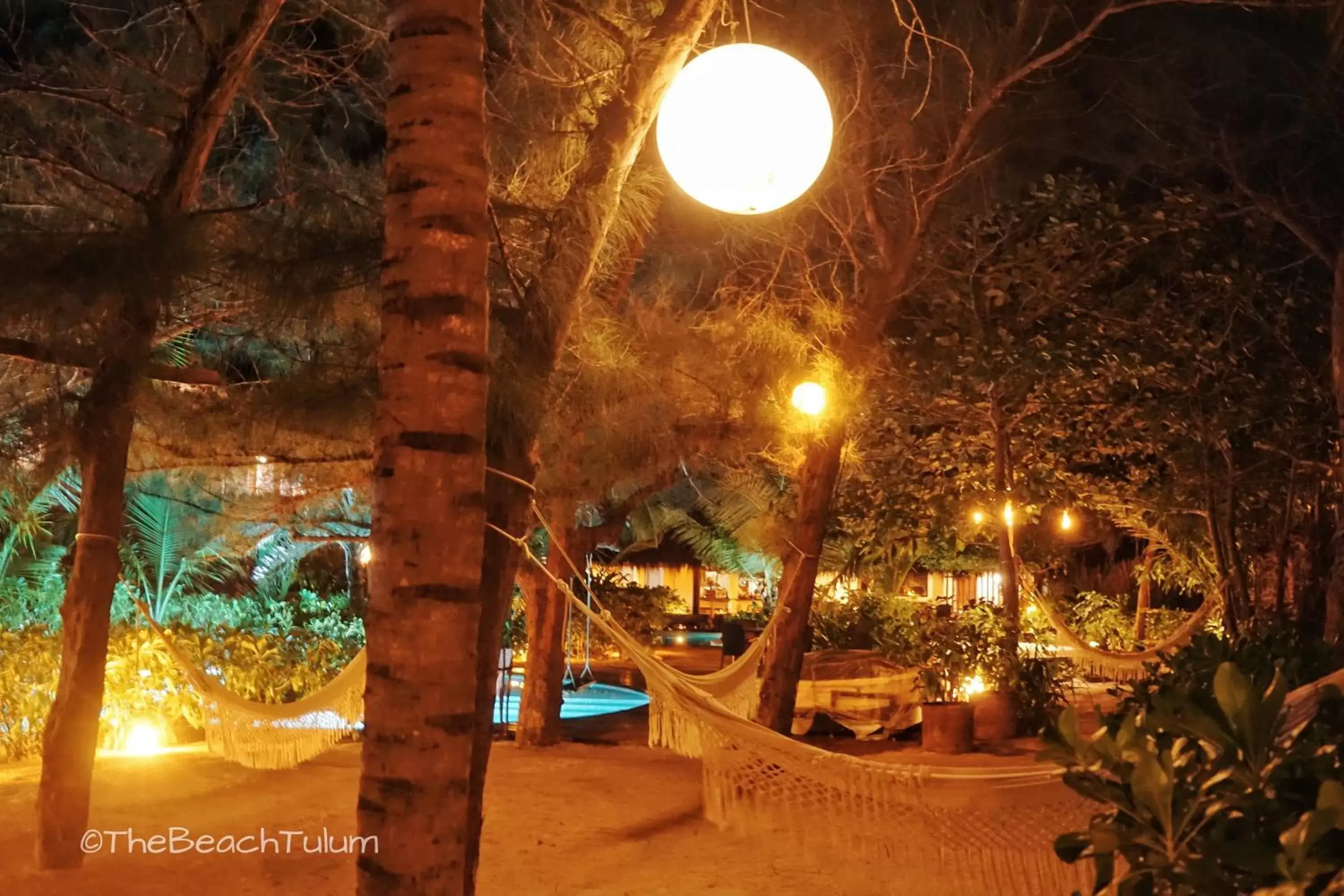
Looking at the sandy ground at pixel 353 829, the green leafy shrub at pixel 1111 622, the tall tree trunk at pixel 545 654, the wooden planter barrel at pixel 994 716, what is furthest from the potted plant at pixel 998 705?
the green leafy shrub at pixel 1111 622

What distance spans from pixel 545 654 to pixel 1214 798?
13.7 feet

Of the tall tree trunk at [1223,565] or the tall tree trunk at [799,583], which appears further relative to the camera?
the tall tree trunk at [1223,565]

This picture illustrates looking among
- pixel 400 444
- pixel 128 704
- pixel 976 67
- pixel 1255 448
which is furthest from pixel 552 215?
pixel 1255 448

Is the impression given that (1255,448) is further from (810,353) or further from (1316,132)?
(810,353)

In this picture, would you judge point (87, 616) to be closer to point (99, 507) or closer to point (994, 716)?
point (99, 507)

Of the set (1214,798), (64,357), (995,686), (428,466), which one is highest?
(64,357)

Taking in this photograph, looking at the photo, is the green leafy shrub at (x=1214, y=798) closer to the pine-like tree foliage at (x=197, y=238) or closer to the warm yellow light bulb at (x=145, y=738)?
the pine-like tree foliage at (x=197, y=238)

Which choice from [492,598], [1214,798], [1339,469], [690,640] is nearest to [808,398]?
[1339,469]

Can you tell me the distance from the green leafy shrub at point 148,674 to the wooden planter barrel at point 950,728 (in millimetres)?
3122

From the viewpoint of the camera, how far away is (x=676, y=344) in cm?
396

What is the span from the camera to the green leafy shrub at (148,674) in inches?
188

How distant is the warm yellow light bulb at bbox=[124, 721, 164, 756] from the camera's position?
503cm

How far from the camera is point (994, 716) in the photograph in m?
5.82

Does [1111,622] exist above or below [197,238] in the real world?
below
